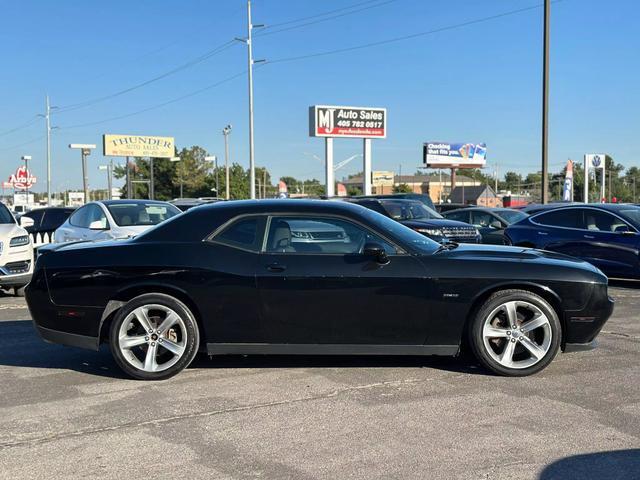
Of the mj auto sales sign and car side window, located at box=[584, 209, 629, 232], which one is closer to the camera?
car side window, located at box=[584, 209, 629, 232]

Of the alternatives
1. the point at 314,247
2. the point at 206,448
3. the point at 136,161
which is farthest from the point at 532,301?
the point at 136,161

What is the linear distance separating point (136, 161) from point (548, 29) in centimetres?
7843

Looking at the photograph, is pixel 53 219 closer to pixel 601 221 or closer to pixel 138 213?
pixel 138 213

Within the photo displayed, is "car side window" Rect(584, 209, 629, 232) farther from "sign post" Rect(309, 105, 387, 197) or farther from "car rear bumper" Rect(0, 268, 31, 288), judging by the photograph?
"sign post" Rect(309, 105, 387, 197)

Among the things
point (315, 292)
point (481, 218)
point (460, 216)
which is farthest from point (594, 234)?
point (315, 292)

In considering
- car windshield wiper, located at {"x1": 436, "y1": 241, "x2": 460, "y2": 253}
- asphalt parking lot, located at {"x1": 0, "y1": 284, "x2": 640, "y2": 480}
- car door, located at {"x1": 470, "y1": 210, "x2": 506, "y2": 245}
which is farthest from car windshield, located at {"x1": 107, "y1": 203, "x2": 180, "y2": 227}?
car door, located at {"x1": 470, "y1": 210, "x2": 506, "y2": 245}

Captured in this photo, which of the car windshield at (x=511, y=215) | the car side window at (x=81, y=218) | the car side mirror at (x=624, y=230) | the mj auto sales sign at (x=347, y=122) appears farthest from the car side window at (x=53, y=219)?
the mj auto sales sign at (x=347, y=122)

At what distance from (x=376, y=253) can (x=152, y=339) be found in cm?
200

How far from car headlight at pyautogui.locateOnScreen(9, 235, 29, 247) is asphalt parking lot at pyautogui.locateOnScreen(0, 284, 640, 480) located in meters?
4.14

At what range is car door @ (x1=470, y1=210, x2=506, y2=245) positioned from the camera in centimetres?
1622

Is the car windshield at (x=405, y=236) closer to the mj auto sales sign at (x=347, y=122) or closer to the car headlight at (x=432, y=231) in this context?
the car headlight at (x=432, y=231)

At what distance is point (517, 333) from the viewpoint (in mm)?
5336

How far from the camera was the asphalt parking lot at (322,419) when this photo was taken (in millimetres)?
3648

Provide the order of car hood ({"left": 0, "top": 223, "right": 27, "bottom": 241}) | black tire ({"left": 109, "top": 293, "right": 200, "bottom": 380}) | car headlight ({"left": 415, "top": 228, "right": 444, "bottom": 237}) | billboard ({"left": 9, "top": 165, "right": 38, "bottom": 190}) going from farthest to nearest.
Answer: billboard ({"left": 9, "top": 165, "right": 38, "bottom": 190}) < car headlight ({"left": 415, "top": 228, "right": 444, "bottom": 237}) < car hood ({"left": 0, "top": 223, "right": 27, "bottom": 241}) < black tire ({"left": 109, "top": 293, "right": 200, "bottom": 380})
